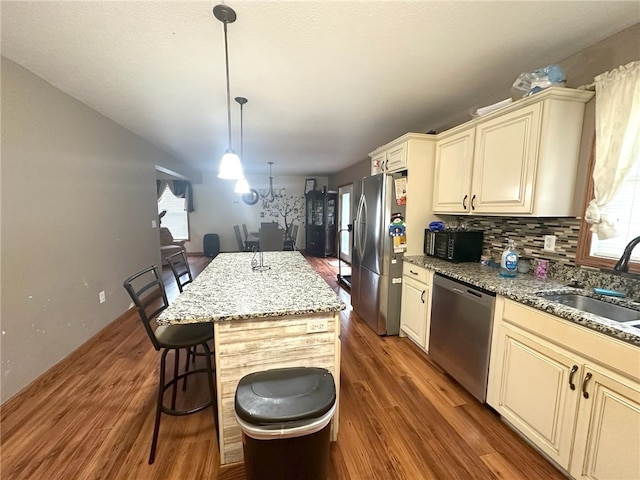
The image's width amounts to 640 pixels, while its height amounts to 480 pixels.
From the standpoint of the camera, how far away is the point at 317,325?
4.56ft

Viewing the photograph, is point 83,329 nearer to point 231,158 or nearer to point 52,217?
point 52,217

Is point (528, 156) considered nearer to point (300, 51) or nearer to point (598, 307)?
point (598, 307)

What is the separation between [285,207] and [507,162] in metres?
6.52

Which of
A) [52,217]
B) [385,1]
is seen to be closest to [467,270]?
[385,1]

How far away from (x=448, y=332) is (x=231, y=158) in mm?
2086

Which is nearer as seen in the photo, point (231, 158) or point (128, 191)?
point (231, 158)

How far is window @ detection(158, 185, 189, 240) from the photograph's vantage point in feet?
23.2

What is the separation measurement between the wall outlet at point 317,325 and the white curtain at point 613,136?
64.6 inches

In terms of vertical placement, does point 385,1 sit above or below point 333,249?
above

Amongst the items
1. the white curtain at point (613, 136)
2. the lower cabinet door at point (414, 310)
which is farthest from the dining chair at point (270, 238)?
the white curtain at point (613, 136)

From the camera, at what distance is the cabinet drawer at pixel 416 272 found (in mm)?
2397

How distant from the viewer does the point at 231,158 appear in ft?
6.32

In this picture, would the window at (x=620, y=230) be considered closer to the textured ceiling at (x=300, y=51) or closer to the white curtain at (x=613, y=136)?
the white curtain at (x=613, y=136)

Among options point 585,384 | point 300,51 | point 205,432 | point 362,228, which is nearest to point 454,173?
point 362,228
